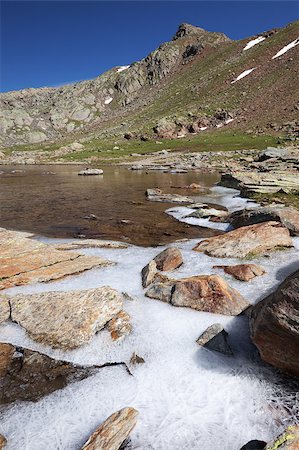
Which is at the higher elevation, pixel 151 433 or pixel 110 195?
pixel 151 433

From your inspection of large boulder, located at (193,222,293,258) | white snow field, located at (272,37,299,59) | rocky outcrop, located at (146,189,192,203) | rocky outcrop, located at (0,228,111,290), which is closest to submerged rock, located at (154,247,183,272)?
large boulder, located at (193,222,293,258)

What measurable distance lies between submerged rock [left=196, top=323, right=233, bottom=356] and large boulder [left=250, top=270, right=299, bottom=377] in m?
0.67

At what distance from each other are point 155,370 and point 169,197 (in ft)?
58.6

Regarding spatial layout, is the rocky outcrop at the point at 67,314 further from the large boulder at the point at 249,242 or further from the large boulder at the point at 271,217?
the large boulder at the point at 271,217

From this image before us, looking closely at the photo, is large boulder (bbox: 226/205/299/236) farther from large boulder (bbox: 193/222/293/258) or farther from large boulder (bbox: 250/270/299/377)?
large boulder (bbox: 250/270/299/377)

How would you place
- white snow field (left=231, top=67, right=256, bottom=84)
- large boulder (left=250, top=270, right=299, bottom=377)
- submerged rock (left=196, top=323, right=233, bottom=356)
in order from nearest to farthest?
large boulder (left=250, top=270, right=299, bottom=377), submerged rock (left=196, top=323, right=233, bottom=356), white snow field (left=231, top=67, right=256, bottom=84)

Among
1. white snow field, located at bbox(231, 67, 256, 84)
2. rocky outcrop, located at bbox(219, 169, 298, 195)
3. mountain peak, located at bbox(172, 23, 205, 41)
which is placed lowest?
rocky outcrop, located at bbox(219, 169, 298, 195)

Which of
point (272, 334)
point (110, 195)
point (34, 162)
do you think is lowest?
point (34, 162)

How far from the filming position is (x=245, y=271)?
9180mm

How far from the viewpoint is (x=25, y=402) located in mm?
5637

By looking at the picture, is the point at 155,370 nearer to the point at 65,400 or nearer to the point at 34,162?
the point at 65,400

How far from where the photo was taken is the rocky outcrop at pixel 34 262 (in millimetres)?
9516

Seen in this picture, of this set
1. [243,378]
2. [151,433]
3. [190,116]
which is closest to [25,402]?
[151,433]

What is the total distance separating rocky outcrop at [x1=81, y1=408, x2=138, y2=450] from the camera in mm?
4634
